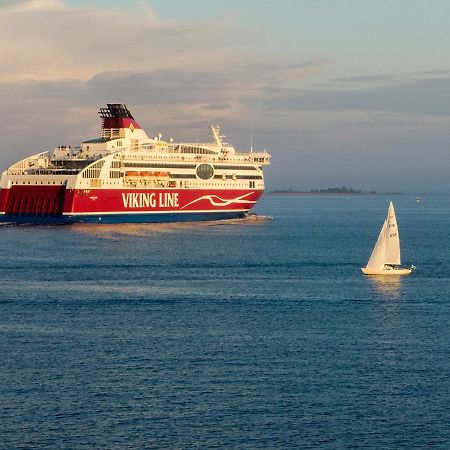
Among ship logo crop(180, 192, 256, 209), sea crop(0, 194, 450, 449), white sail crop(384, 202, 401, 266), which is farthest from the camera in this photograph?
ship logo crop(180, 192, 256, 209)

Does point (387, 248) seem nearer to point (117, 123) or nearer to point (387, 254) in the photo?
point (387, 254)

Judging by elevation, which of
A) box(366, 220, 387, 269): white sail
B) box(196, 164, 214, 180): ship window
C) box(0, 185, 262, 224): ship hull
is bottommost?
box(366, 220, 387, 269): white sail

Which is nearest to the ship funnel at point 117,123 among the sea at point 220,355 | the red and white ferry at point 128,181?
the red and white ferry at point 128,181

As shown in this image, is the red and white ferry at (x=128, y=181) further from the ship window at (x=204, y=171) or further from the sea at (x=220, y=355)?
the sea at (x=220, y=355)

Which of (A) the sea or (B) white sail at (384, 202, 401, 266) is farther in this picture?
(B) white sail at (384, 202, 401, 266)

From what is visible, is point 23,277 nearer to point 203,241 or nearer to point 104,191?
point 203,241

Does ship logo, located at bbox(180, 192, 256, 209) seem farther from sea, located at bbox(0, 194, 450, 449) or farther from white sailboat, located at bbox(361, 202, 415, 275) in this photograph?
white sailboat, located at bbox(361, 202, 415, 275)

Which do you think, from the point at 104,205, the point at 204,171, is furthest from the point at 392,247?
the point at 204,171

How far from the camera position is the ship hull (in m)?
→ 132

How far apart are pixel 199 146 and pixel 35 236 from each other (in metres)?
36.7

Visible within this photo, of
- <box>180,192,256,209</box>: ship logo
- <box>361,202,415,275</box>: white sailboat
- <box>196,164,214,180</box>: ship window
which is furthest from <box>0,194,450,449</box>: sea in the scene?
<box>196,164,214,180</box>: ship window

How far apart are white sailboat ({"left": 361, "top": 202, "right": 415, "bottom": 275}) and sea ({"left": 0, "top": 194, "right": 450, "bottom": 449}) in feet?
4.36

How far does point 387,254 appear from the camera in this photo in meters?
84.1

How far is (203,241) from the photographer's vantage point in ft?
376
